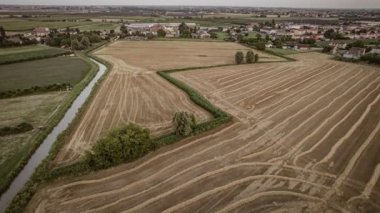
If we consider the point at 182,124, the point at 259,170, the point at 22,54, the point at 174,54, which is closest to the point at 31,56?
the point at 22,54

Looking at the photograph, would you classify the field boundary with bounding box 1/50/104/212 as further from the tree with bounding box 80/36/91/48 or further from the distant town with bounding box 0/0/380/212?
the tree with bounding box 80/36/91/48

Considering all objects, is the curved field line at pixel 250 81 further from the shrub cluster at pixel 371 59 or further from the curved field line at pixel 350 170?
the curved field line at pixel 350 170

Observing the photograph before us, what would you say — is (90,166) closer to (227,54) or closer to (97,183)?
(97,183)

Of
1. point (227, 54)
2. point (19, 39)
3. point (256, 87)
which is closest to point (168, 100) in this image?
point (256, 87)

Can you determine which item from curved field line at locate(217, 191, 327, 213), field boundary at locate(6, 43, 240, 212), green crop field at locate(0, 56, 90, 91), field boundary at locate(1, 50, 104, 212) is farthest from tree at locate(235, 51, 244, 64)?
curved field line at locate(217, 191, 327, 213)

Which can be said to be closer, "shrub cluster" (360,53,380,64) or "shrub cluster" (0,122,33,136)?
"shrub cluster" (0,122,33,136)

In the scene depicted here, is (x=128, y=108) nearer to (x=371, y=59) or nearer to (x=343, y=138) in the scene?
(x=343, y=138)
